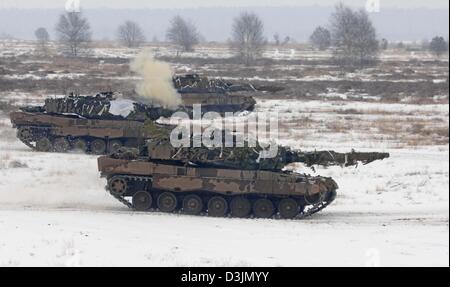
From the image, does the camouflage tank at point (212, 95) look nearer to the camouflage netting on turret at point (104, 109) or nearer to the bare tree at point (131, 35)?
the camouflage netting on turret at point (104, 109)

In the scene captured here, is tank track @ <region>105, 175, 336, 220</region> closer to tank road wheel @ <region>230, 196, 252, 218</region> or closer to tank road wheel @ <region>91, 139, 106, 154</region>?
tank road wheel @ <region>230, 196, 252, 218</region>

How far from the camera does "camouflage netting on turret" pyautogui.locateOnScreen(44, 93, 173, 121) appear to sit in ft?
104

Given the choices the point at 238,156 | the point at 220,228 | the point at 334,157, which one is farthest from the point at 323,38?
the point at 220,228

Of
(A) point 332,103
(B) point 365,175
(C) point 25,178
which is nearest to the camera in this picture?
(C) point 25,178

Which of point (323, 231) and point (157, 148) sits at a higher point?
point (157, 148)

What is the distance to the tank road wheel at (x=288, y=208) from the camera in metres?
20.2

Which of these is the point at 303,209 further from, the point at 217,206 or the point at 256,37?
the point at 256,37

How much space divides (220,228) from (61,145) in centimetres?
1538

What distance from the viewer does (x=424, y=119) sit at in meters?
41.5

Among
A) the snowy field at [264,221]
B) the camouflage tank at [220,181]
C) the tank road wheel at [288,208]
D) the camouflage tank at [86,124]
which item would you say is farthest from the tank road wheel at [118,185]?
the camouflage tank at [86,124]

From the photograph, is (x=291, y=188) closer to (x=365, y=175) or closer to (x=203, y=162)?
(x=203, y=162)

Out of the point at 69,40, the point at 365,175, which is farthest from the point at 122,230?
the point at 69,40

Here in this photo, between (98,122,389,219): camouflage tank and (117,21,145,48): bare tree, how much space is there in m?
109
